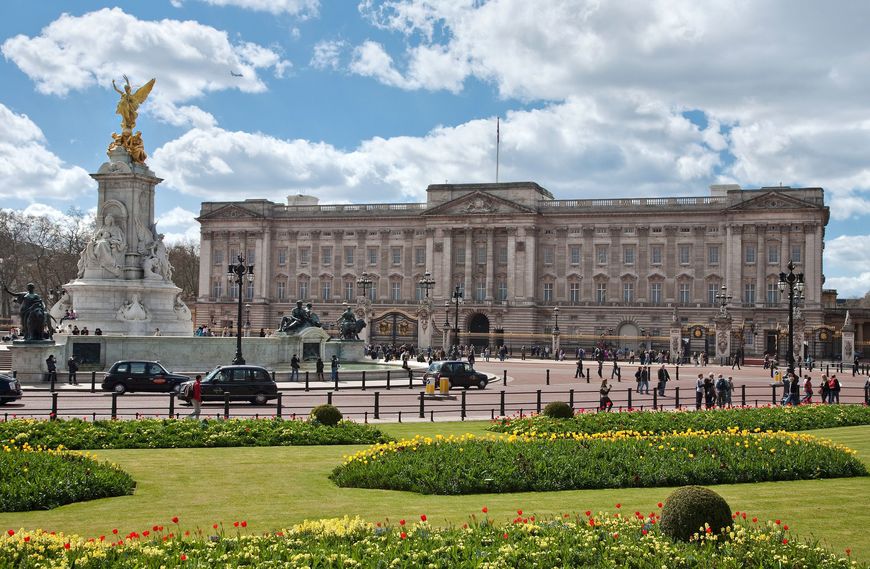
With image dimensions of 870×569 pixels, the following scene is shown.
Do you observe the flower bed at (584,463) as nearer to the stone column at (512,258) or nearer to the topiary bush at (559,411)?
the topiary bush at (559,411)

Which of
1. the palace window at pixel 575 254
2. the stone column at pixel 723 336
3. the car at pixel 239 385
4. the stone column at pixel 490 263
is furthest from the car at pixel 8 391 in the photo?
the palace window at pixel 575 254

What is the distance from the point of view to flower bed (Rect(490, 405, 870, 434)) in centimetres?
2334

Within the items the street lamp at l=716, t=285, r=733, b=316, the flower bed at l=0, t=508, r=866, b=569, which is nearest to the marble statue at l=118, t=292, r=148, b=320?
the flower bed at l=0, t=508, r=866, b=569

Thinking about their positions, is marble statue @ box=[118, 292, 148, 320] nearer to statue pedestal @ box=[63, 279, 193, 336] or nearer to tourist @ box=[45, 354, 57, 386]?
statue pedestal @ box=[63, 279, 193, 336]

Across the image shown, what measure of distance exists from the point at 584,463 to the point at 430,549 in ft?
22.4

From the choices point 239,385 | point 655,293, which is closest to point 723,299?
point 655,293

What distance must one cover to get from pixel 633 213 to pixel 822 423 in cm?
7871

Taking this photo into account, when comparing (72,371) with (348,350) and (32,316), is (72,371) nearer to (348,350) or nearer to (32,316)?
(32,316)

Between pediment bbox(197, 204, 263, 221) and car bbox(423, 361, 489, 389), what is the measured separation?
75052mm

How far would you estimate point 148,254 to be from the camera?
4888 cm

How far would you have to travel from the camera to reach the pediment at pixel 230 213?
383ft

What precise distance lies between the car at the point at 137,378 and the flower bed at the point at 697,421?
16.9 metres

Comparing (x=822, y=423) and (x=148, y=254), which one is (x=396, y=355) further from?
(x=822, y=423)

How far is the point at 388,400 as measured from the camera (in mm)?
36406
